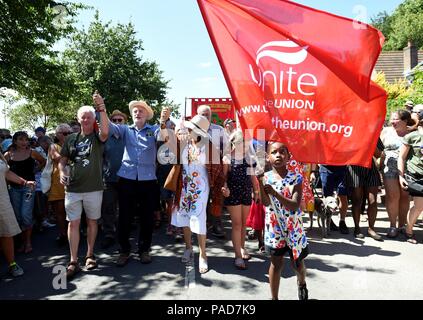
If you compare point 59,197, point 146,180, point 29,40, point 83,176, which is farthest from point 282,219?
point 29,40

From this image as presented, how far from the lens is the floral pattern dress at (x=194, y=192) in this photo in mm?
4406

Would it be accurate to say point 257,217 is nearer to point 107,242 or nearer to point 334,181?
point 334,181

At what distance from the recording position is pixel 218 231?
238 inches

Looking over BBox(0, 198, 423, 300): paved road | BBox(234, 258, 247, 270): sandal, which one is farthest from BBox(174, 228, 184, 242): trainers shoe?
BBox(234, 258, 247, 270): sandal

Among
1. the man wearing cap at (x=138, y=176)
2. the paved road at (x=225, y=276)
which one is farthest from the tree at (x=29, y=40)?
the paved road at (x=225, y=276)

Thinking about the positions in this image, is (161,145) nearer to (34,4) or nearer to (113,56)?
(34,4)

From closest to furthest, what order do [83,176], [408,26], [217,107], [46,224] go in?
[83,176]
[46,224]
[217,107]
[408,26]

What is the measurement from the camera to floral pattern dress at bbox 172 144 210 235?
4.41m

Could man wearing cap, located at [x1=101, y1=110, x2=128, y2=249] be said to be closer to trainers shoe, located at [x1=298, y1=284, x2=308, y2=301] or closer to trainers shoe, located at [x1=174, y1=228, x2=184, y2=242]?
trainers shoe, located at [x1=174, y1=228, x2=184, y2=242]

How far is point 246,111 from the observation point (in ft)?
11.0

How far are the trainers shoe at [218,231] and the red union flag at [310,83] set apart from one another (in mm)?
3018

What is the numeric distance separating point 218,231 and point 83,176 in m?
2.63

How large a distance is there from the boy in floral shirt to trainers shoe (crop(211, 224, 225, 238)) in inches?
106

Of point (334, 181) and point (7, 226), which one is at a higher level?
point (334, 181)
